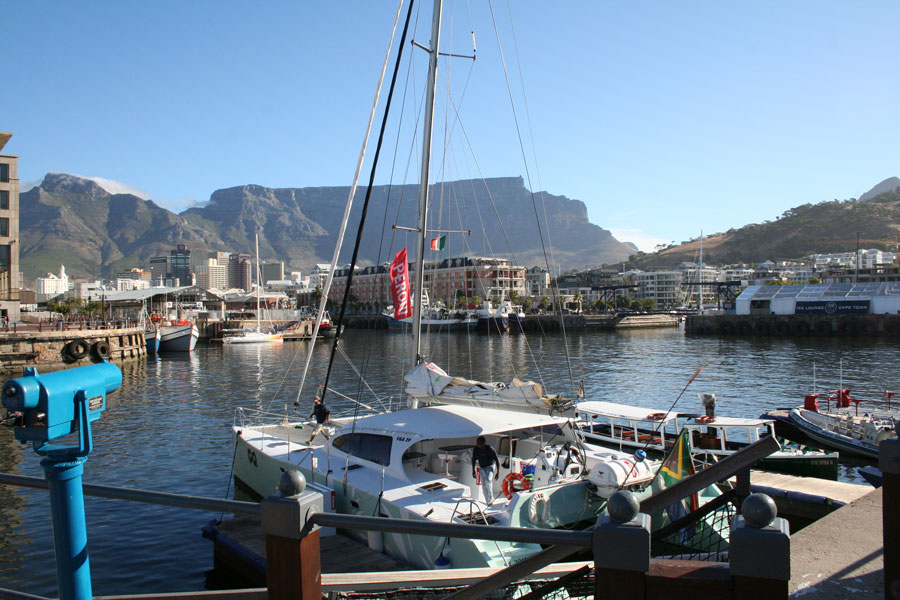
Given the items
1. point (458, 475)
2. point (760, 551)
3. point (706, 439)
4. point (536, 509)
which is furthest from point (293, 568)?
point (706, 439)

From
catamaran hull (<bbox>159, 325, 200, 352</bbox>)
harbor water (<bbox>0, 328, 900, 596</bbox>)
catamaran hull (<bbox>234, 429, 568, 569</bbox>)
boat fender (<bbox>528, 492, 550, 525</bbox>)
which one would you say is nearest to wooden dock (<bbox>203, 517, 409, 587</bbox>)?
catamaran hull (<bbox>234, 429, 568, 569</bbox>)

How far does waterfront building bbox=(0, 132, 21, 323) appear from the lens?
5950 centimetres

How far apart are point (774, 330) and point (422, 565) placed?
8833 cm

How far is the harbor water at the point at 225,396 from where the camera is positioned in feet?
45.3

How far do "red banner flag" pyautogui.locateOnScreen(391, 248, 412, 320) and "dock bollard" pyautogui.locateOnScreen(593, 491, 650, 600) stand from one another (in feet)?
52.7

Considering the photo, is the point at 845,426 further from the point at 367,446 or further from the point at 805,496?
the point at 367,446

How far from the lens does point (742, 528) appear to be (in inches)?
101

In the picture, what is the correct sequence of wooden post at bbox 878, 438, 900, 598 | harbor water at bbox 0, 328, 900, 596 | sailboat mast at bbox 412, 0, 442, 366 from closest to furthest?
wooden post at bbox 878, 438, 900, 598
harbor water at bbox 0, 328, 900, 596
sailboat mast at bbox 412, 0, 442, 366

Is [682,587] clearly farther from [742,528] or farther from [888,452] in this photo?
[888,452]

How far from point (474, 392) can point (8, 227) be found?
198 ft

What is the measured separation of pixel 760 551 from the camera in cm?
256

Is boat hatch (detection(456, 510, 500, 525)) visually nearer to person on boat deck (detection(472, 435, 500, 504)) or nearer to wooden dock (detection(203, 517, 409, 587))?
person on boat deck (detection(472, 435, 500, 504))

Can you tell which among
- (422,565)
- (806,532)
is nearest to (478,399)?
(422,565)

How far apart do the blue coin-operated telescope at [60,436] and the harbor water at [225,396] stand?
1010 cm
